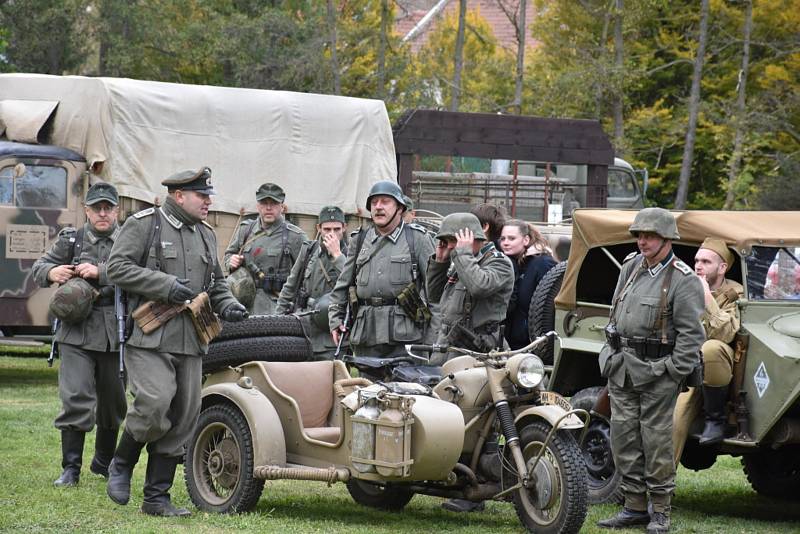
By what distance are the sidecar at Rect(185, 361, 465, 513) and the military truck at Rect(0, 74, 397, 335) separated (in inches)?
250

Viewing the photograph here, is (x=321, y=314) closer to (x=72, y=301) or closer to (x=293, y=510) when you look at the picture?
(x=72, y=301)

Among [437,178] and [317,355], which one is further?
[437,178]

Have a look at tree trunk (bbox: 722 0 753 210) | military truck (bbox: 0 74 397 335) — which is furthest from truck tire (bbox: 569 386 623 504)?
tree trunk (bbox: 722 0 753 210)

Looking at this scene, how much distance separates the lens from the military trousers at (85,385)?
870 cm

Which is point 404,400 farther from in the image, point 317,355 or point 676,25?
point 676,25

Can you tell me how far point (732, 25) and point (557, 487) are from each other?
2480 centimetres

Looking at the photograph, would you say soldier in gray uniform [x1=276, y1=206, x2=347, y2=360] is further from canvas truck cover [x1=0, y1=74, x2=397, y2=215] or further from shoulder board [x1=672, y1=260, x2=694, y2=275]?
shoulder board [x1=672, y1=260, x2=694, y2=275]

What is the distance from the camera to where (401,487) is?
7.58 metres

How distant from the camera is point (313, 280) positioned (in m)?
11.6

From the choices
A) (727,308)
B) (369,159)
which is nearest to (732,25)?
(369,159)

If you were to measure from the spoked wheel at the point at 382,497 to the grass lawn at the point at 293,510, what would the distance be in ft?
0.25

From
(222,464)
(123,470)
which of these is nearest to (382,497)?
(222,464)

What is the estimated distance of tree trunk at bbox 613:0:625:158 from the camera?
28609 mm

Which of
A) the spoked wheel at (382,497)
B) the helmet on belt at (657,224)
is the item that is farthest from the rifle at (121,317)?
the helmet on belt at (657,224)
